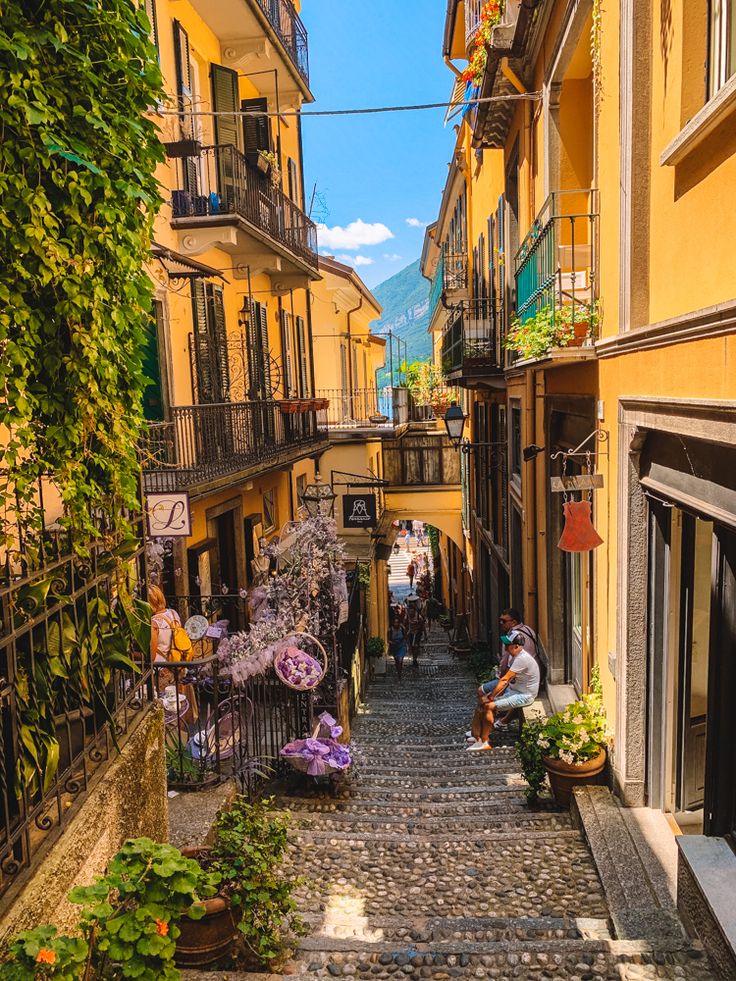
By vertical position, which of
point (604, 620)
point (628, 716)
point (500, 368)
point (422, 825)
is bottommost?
point (422, 825)

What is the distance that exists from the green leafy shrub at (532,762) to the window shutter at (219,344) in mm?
7404

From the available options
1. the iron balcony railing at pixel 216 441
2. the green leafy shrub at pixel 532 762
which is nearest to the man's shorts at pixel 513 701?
the green leafy shrub at pixel 532 762

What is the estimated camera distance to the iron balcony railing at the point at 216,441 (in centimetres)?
959

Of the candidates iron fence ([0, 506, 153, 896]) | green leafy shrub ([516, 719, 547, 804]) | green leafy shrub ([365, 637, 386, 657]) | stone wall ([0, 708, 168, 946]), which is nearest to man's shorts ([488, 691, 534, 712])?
green leafy shrub ([516, 719, 547, 804])

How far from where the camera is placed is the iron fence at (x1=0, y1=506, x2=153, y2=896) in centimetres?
310

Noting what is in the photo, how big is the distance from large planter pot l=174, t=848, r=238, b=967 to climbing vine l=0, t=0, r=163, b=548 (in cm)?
215

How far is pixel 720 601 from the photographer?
445 centimetres

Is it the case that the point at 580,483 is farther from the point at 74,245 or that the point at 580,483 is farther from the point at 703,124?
→ the point at 74,245

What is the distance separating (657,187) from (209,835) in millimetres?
5522

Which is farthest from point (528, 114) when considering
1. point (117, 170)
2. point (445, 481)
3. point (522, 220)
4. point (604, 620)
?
point (445, 481)

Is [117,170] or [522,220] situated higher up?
[522,220]

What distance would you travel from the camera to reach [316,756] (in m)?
6.91

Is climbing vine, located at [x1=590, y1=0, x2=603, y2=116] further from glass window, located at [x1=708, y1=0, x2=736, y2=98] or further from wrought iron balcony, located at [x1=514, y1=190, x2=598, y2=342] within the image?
glass window, located at [x1=708, y1=0, x2=736, y2=98]

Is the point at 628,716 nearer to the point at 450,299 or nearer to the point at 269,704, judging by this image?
the point at 269,704
